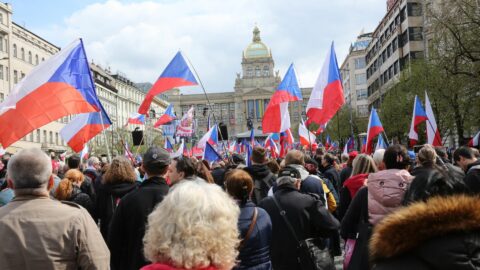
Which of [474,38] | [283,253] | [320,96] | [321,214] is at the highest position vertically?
[474,38]

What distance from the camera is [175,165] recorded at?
213 inches

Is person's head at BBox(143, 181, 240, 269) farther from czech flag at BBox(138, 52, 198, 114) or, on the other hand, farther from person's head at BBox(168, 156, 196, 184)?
czech flag at BBox(138, 52, 198, 114)

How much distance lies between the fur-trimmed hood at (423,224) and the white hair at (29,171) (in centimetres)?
222

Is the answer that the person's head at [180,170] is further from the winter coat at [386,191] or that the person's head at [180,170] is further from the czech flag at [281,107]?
the czech flag at [281,107]

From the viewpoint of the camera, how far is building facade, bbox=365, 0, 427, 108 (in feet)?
172

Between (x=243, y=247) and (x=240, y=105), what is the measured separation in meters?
133

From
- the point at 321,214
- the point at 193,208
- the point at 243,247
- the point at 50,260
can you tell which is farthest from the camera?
the point at 321,214

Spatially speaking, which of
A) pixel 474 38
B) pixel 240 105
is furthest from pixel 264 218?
pixel 240 105

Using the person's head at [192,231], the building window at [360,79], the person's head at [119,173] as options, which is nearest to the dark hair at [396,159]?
the person's head at [192,231]

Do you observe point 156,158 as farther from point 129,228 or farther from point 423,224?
point 423,224

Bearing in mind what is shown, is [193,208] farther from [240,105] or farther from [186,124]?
[240,105]

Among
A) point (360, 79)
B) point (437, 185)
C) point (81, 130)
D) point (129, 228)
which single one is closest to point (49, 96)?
point (81, 130)

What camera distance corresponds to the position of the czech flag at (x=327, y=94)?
41.0 ft

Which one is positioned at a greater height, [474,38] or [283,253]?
[474,38]
